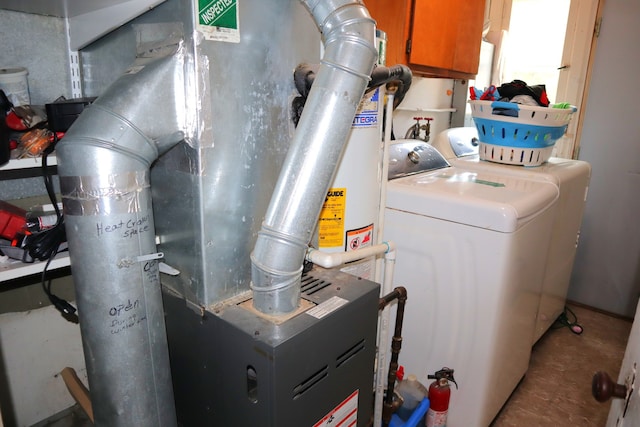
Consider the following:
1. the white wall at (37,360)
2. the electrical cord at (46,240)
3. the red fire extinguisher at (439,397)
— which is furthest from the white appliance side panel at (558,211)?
the white wall at (37,360)

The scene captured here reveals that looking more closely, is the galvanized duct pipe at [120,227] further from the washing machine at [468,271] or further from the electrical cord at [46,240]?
the washing machine at [468,271]

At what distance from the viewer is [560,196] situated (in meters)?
1.88

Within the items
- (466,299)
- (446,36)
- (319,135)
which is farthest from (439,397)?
(446,36)

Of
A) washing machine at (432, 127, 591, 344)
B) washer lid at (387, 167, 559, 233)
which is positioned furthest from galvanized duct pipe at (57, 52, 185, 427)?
washing machine at (432, 127, 591, 344)

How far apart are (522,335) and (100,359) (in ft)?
5.32

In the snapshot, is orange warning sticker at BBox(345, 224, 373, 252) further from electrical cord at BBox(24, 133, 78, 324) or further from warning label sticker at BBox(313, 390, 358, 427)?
electrical cord at BBox(24, 133, 78, 324)

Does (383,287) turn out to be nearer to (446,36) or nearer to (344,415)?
(344,415)

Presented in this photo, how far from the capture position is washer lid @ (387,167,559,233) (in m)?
1.39

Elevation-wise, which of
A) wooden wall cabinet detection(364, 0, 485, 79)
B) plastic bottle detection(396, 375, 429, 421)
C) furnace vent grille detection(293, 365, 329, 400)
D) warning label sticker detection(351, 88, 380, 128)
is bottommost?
plastic bottle detection(396, 375, 429, 421)

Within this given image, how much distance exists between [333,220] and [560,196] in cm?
128

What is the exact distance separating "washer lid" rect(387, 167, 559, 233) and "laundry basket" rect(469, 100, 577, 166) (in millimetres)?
254

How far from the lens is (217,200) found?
2.83 ft

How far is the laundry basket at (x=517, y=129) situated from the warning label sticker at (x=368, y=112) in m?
1.00

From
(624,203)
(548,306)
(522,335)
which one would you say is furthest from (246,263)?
(624,203)
